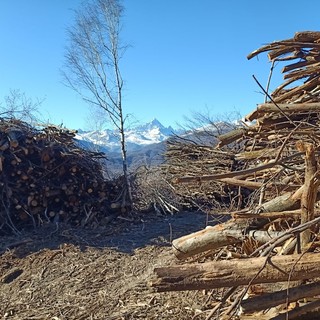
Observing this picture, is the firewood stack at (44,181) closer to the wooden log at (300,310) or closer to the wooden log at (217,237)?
the wooden log at (217,237)

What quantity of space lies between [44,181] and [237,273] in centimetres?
539

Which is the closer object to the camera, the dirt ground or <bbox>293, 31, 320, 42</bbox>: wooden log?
the dirt ground

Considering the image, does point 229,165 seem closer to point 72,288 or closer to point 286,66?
point 286,66

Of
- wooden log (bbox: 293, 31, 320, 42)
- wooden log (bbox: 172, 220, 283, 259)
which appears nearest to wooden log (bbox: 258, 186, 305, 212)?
wooden log (bbox: 172, 220, 283, 259)

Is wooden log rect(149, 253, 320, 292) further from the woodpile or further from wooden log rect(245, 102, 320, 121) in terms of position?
wooden log rect(245, 102, 320, 121)

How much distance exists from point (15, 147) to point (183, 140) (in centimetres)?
418

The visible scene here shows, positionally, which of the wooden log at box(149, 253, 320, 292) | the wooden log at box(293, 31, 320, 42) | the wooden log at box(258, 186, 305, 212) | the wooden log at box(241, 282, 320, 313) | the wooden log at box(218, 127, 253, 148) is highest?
the wooden log at box(293, 31, 320, 42)

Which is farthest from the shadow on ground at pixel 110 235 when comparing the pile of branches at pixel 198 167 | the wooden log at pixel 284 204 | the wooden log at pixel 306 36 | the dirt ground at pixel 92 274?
the wooden log at pixel 306 36

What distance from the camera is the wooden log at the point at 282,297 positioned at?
238cm

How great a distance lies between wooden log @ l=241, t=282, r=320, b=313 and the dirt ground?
0.70 metres

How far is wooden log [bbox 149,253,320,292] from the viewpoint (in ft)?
7.59

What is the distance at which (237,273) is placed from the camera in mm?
2359

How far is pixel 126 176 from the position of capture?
8047mm

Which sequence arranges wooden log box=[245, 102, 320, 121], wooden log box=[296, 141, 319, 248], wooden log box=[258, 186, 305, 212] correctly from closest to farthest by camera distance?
wooden log box=[296, 141, 319, 248]
wooden log box=[258, 186, 305, 212]
wooden log box=[245, 102, 320, 121]
